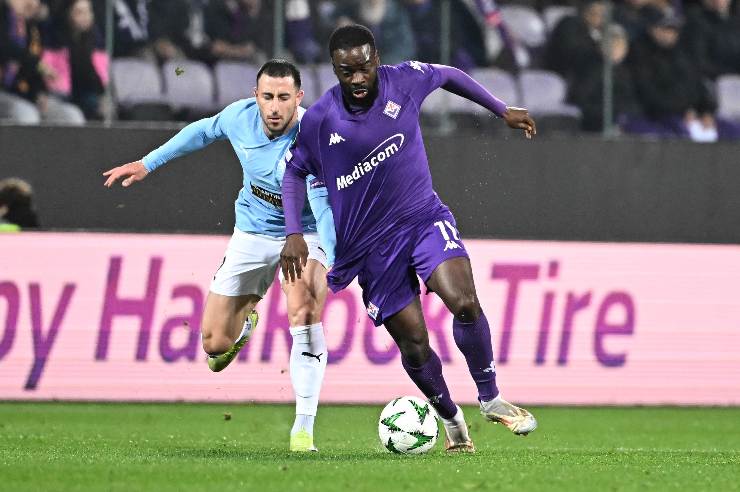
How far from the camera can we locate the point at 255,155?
8625 mm

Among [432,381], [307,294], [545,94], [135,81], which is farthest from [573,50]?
[432,381]

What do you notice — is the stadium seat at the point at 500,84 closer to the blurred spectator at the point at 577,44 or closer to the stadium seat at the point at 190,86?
the blurred spectator at the point at 577,44

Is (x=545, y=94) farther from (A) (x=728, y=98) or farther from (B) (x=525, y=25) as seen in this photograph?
(A) (x=728, y=98)

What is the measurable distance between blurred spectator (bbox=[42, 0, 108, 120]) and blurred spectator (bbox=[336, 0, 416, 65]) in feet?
7.40

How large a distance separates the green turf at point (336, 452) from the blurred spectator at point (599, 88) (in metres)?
3.18

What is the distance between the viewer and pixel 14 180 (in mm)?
13344

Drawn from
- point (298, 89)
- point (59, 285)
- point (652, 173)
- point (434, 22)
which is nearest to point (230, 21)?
point (434, 22)

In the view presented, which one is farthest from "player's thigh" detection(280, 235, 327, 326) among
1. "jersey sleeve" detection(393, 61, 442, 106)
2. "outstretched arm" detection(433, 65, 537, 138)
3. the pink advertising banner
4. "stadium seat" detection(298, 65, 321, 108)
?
"stadium seat" detection(298, 65, 321, 108)

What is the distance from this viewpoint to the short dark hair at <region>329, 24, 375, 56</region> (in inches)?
291

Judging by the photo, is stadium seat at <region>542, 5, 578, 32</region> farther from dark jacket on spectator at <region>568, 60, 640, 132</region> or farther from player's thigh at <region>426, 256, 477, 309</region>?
player's thigh at <region>426, 256, 477, 309</region>

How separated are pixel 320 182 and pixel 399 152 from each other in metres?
0.72

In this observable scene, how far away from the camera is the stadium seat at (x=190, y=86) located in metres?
13.3

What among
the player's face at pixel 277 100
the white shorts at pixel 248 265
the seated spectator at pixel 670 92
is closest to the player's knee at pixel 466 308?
the player's face at pixel 277 100

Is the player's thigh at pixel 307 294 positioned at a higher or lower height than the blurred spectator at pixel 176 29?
lower
